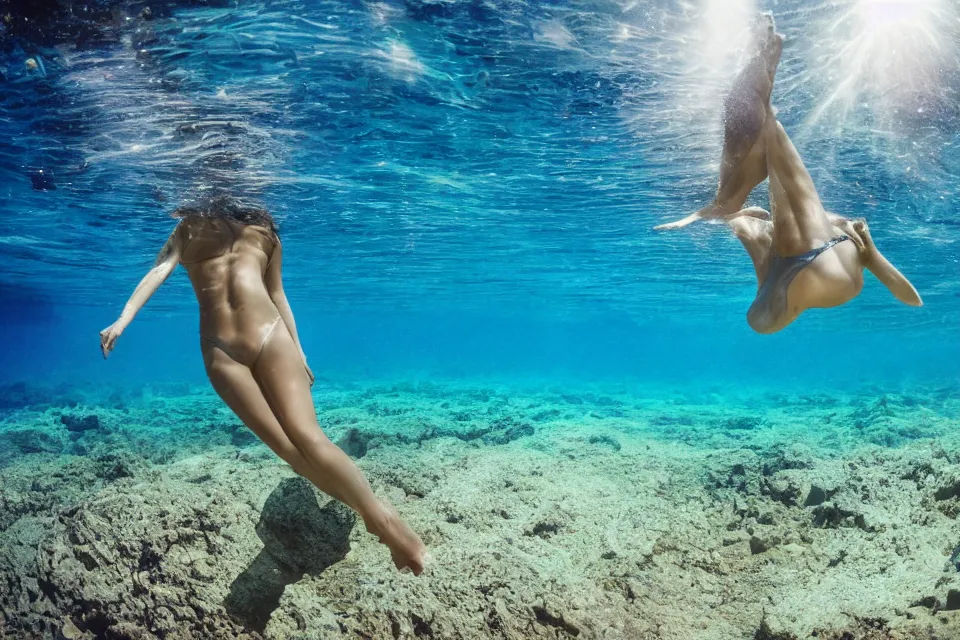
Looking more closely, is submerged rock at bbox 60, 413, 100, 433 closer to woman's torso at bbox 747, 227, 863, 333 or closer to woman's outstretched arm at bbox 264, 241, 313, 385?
woman's outstretched arm at bbox 264, 241, 313, 385

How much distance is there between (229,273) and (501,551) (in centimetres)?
317

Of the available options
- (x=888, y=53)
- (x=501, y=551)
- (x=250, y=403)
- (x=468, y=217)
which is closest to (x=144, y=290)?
(x=250, y=403)

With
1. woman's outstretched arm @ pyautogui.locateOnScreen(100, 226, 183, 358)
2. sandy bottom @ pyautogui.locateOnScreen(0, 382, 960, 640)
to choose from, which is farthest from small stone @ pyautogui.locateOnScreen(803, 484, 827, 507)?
woman's outstretched arm @ pyautogui.locateOnScreen(100, 226, 183, 358)

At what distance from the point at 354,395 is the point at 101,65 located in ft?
63.9

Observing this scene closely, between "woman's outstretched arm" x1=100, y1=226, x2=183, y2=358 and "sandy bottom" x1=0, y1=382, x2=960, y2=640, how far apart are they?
183 centimetres

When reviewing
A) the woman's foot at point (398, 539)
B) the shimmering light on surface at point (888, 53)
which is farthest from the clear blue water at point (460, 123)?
the woman's foot at point (398, 539)

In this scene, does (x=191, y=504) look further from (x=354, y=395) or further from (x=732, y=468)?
(x=354, y=395)

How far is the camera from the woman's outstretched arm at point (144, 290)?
3459 millimetres

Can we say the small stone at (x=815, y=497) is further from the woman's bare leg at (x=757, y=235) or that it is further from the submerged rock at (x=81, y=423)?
the submerged rock at (x=81, y=423)

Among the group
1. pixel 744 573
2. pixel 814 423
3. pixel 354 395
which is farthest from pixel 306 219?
pixel 814 423

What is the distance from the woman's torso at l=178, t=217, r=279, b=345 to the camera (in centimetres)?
391

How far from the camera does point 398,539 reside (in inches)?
143

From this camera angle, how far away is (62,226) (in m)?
17.7

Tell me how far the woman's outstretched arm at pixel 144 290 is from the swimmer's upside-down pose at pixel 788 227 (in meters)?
3.60
